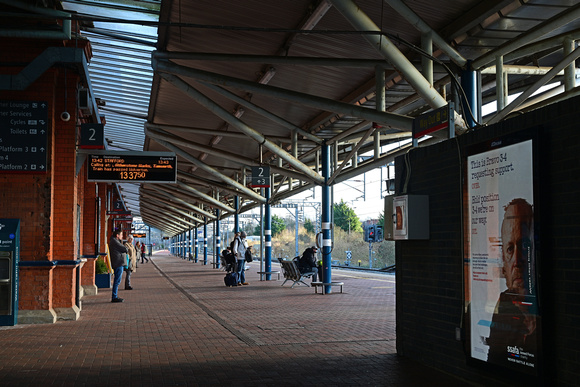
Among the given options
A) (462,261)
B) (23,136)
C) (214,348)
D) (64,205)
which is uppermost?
(23,136)

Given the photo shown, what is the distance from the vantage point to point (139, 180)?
1344 cm

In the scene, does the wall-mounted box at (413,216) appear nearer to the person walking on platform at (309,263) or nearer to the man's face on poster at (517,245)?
the man's face on poster at (517,245)

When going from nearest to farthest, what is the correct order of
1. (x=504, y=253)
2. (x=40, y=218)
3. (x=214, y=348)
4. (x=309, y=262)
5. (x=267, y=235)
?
1. (x=504, y=253)
2. (x=214, y=348)
3. (x=40, y=218)
4. (x=309, y=262)
5. (x=267, y=235)

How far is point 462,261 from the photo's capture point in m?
6.32

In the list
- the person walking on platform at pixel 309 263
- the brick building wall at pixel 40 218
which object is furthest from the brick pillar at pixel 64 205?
the person walking on platform at pixel 309 263

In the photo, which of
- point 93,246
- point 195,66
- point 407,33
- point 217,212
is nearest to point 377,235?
point 217,212

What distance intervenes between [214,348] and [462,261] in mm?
3594

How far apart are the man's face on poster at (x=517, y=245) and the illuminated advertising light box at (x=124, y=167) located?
361 inches

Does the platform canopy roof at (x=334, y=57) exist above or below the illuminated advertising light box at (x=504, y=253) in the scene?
above

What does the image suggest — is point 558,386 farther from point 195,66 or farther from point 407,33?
point 195,66

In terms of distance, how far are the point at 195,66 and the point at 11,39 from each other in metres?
4.21

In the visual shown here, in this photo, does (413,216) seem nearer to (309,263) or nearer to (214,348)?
(214,348)

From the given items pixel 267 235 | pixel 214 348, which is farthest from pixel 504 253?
pixel 267 235

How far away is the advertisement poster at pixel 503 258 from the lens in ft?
17.4
